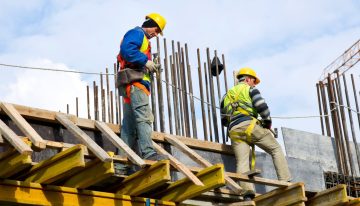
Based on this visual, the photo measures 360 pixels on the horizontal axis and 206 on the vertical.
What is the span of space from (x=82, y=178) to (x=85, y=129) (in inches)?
59.3

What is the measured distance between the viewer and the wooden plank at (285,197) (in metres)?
9.90

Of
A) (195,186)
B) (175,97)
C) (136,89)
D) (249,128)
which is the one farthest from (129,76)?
(175,97)

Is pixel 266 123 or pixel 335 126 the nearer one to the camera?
pixel 266 123

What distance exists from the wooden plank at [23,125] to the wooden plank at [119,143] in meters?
1.01

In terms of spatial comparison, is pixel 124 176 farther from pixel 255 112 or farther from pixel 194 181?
pixel 255 112

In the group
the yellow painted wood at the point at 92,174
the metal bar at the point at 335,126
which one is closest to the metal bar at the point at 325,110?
the metal bar at the point at 335,126

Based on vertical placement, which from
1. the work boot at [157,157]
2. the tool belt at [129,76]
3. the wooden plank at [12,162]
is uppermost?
the tool belt at [129,76]

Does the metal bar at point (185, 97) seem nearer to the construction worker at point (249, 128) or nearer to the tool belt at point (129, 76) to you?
the construction worker at point (249, 128)

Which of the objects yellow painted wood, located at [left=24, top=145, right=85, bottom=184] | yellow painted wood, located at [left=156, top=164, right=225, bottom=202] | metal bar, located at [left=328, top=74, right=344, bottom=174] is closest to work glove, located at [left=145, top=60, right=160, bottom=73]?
yellow painted wood, located at [left=156, top=164, right=225, bottom=202]

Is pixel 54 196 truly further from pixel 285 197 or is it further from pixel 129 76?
pixel 285 197

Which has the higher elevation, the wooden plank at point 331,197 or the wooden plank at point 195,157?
the wooden plank at point 195,157

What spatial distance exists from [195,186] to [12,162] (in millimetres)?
2172

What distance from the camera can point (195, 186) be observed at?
8.82m

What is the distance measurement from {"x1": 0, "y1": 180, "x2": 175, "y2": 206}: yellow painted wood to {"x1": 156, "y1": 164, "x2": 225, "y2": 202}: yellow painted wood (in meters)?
0.21
